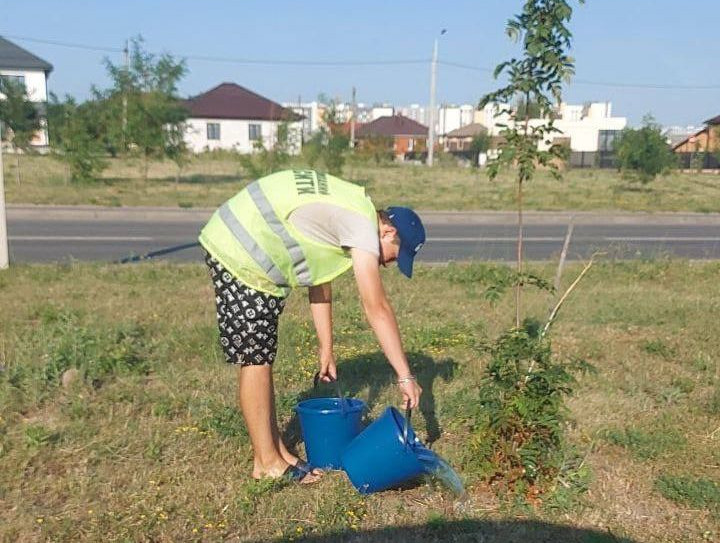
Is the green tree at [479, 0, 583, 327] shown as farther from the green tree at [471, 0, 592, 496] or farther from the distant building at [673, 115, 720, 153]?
the distant building at [673, 115, 720, 153]

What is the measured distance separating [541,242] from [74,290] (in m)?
7.98

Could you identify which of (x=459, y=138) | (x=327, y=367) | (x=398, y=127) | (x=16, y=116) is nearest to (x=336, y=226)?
(x=327, y=367)

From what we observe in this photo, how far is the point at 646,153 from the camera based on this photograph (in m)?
24.3

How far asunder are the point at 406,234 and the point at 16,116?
878 inches

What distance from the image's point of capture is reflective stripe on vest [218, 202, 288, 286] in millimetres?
2922

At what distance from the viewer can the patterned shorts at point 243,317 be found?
3.00 metres

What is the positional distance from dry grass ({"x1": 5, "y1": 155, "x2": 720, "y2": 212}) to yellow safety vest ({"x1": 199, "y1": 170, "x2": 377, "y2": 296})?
11.7 m

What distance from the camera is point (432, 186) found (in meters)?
25.0

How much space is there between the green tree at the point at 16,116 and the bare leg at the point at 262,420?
2098 cm

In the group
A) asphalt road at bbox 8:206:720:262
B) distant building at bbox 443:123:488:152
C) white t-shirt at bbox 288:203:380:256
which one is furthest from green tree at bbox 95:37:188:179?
distant building at bbox 443:123:488:152

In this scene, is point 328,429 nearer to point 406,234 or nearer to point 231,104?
point 406,234

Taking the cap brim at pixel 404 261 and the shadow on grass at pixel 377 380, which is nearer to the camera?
the cap brim at pixel 404 261

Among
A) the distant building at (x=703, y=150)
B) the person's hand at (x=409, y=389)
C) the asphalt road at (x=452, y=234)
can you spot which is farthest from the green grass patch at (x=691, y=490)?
the distant building at (x=703, y=150)

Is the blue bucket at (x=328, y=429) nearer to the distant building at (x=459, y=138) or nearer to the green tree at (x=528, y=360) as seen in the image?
the green tree at (x=528, y=360)
